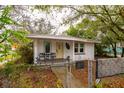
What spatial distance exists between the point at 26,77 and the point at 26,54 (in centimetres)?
139

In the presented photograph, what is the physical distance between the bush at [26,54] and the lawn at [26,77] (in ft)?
1.08

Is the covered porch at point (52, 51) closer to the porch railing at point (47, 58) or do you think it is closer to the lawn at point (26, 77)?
the porch railing at point (47, 58)

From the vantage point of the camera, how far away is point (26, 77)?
668cm

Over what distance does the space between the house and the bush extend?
7.9 inches

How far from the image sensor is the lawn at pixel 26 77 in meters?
6.29

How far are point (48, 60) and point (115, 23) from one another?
2.93 m

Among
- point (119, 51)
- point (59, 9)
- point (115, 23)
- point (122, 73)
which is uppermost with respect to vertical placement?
point (59, 9)

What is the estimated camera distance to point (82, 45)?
401 inches

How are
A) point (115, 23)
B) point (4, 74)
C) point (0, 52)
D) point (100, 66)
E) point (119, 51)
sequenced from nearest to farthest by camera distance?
point (0, 52) < point (100, 66) < point (4, 74) < point (115, 23) < point (119, 51)

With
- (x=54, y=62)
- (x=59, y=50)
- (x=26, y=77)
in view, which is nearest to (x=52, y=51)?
(x=59, y=50)
